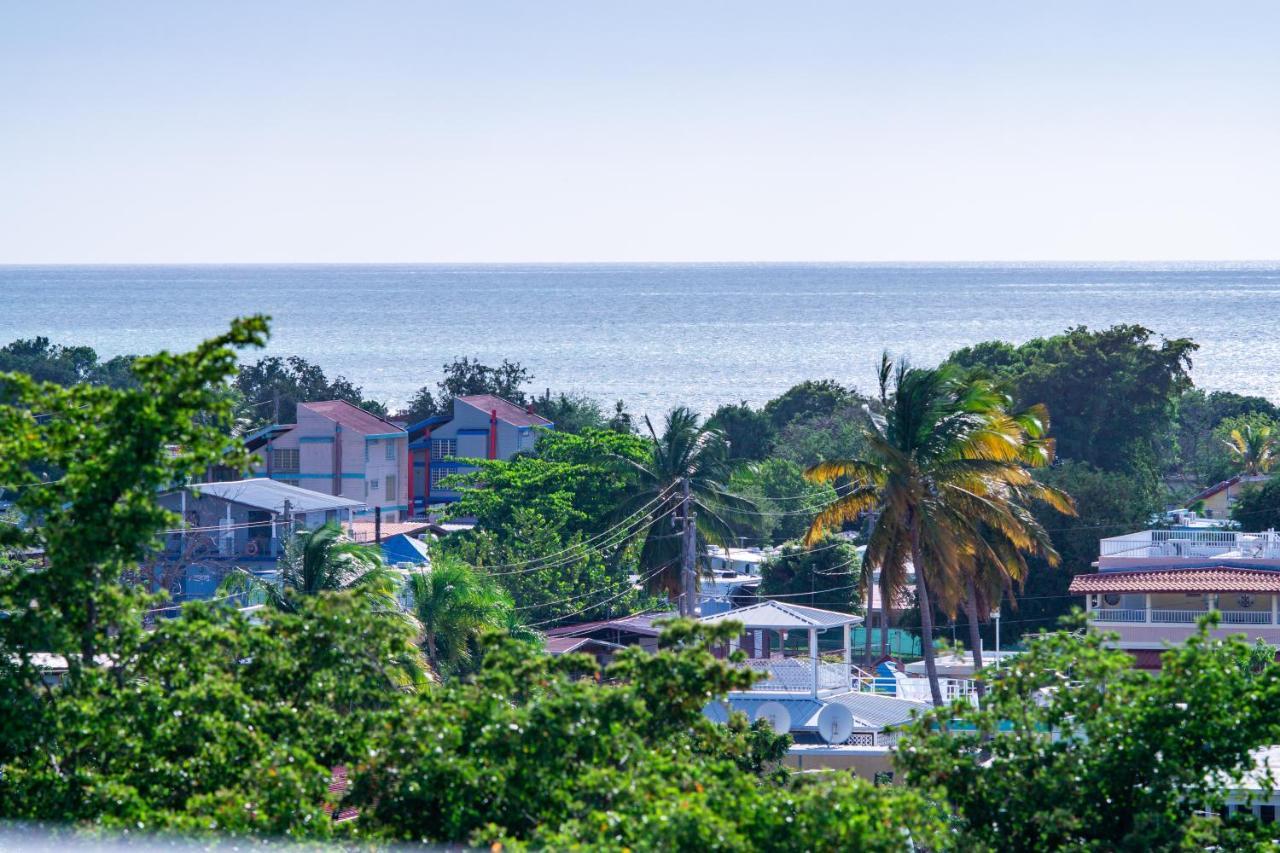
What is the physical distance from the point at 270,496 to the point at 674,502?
13.0m

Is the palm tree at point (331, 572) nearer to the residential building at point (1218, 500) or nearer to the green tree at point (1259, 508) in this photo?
the green tree at point (1259, 508)

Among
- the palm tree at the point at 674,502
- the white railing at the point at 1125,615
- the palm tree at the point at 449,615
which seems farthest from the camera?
the palm tree at the point at 674,502

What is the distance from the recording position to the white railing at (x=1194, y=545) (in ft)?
123

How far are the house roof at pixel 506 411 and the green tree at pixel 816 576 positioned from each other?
21695 mm

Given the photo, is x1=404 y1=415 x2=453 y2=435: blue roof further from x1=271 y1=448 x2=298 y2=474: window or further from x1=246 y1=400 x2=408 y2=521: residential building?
x1=271 y1=448 x2=298 y2=474: window

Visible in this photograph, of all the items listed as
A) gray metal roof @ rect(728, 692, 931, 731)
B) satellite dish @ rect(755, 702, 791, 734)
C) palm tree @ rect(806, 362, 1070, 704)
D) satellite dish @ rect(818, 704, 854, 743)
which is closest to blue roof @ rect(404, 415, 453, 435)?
palm tree @ rect(806, 362, 1070, 704)

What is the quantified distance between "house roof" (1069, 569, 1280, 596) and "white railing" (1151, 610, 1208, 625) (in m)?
0.58

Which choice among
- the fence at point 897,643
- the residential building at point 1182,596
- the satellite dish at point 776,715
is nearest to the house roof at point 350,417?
the fence at point 897,643

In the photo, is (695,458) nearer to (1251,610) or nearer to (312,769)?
(1251,610)

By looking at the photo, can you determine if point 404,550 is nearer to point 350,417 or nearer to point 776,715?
point 350,417

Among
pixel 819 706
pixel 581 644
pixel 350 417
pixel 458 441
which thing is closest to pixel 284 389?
pixel 458 441

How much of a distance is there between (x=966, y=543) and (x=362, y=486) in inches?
1411

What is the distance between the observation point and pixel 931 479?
30.1m

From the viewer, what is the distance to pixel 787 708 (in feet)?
94.3
